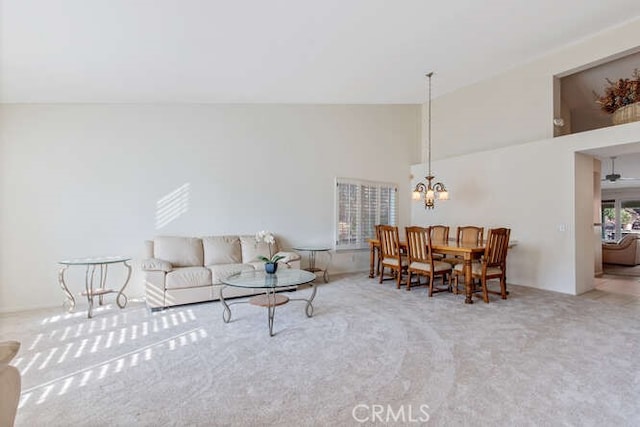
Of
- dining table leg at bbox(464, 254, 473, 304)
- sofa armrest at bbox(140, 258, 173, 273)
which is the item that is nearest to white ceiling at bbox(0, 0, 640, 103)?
sofa armrest at bbox(140, 258, 173, 273)

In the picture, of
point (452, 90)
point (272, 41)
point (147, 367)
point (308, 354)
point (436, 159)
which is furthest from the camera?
point (436, 159)

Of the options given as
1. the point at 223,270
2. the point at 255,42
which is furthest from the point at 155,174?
the point at 255,42

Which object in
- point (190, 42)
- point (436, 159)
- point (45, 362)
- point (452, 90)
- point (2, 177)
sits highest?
point (452, 90)

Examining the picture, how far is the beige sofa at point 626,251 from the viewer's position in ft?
23.8

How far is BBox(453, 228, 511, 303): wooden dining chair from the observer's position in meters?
4.17

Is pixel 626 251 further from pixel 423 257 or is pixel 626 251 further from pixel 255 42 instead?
pixel 255 42

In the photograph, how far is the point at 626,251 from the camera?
24.0ft

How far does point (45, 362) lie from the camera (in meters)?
2.50

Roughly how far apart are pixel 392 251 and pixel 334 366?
3028mm

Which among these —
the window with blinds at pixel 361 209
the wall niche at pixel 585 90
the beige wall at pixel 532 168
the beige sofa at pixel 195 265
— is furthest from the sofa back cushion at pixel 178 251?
the wall niche at pixel 585 90

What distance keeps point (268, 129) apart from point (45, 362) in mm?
4268

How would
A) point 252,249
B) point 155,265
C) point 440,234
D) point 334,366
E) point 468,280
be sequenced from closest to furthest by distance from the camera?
point 334,366
point 155,265
point 468,280
point 252,249
point 440,234

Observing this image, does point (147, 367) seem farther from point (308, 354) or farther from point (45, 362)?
point (308, 354)

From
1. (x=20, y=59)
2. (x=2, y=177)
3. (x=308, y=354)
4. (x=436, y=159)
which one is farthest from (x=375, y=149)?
(x=2, y=177)
